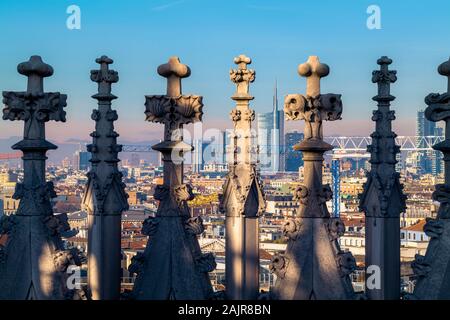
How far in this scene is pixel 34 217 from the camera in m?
7.43

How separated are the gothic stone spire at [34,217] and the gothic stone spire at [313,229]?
5.33 feet

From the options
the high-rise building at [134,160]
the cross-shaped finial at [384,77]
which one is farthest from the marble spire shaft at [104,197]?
the high-rise building at [134,160]

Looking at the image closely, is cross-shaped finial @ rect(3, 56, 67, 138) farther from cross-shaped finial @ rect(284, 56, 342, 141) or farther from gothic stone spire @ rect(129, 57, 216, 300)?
cross-shaped finial @ rect(284, 56, 342, 141)

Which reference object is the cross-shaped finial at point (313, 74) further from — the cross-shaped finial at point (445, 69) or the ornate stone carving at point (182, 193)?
the ornate stone carving at point (182, 193)

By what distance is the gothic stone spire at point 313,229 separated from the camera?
7613 mm

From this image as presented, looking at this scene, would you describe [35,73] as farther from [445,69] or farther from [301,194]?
[445,69]

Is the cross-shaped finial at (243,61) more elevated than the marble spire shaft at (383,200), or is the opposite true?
the cross-shaped finial at (243,61)

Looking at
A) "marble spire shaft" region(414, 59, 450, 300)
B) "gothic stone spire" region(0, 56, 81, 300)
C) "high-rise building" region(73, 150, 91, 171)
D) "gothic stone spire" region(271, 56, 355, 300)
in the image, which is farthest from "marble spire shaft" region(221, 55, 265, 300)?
"high-rise building" region(73, 150, 91, 171)

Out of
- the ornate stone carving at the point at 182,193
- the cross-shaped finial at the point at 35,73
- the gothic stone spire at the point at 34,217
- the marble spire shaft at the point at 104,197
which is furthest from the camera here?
the marble spire shaft at the point at 104,197

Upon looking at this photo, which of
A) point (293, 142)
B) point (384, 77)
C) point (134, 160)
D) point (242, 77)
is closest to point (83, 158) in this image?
point (293, 142)

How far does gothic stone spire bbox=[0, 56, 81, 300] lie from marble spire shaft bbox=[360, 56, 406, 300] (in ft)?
8.19

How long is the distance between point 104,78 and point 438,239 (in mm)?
2995

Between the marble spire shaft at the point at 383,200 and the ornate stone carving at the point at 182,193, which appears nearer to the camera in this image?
the ornate stone carving at the point at 182,193
